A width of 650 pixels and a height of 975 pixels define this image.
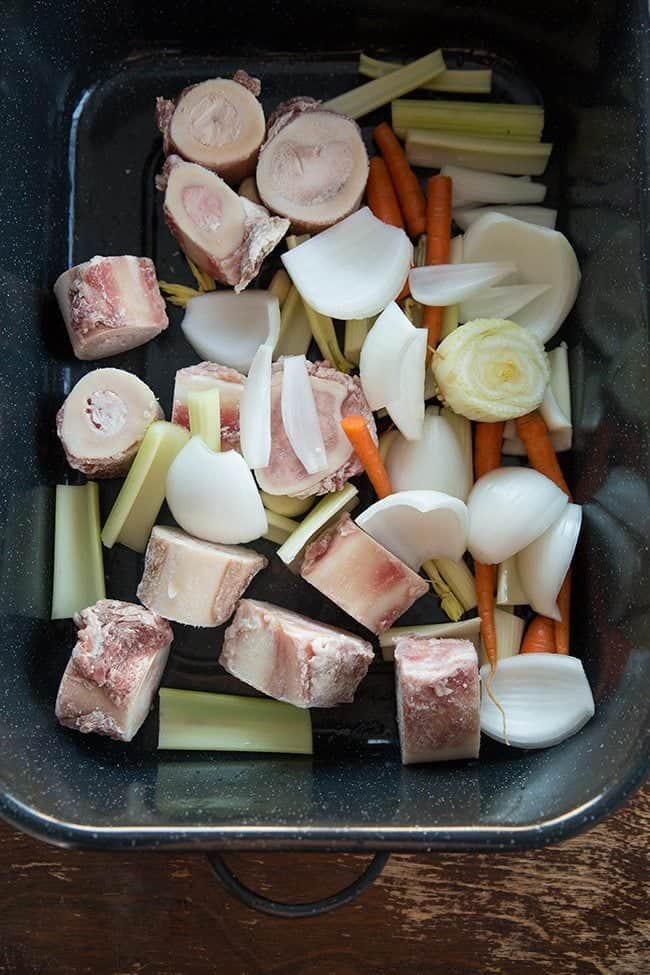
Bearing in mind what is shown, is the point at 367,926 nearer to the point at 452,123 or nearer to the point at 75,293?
the point at 75,293

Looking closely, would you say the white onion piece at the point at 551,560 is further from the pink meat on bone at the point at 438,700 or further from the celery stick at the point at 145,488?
the celery stick at the point at 145,488

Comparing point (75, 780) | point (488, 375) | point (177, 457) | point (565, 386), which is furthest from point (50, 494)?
point (565, 386)

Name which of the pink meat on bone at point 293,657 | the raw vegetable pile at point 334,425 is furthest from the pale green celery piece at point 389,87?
the pink meat on bone at point 293,657

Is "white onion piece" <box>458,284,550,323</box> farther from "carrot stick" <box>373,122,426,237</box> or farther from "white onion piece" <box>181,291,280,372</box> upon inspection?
"white onion piece" <box>181,291,280,372</box>

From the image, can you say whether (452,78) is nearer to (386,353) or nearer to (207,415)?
(386,353)

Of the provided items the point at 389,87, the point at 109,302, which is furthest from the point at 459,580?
the point at 389,87

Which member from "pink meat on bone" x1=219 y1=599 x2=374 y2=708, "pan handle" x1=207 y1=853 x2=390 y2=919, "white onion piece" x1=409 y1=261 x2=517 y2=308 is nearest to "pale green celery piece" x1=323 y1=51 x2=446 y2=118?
"white onion piece" x1=409 y1=261 x2=517 y2=308

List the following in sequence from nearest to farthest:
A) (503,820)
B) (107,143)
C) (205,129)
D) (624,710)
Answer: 1. (503,820)
2. (624,710)
3. (205,129)
4. (107,143)
